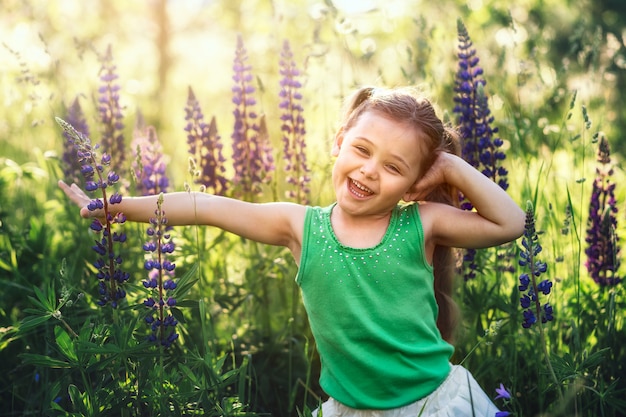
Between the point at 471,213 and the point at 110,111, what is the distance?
77.6 inches

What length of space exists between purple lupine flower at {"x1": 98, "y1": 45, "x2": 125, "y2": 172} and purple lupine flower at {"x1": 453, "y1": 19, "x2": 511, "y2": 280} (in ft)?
5.38

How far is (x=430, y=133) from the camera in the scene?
7.70ft

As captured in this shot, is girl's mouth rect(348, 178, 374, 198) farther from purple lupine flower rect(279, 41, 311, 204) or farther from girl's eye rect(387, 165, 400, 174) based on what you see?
purple lupine flower rect(279, 41, 311, 204)

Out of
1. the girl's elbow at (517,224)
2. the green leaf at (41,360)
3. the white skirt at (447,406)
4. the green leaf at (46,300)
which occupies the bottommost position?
the white skirt at (447,406)

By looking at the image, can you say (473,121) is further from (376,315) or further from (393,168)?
(376,315)

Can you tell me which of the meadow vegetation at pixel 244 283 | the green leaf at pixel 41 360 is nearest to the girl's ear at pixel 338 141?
the meadow vegetation at pixel 244 283

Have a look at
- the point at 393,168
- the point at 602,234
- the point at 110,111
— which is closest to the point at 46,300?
the point at 393,168

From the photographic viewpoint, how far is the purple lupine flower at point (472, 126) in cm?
288

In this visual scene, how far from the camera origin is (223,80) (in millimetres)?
14469

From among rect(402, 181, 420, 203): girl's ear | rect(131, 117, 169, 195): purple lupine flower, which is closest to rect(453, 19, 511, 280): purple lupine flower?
rect(402, 181, 420, 203): girl's ear

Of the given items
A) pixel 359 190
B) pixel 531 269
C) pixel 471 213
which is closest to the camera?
pixel 531 269

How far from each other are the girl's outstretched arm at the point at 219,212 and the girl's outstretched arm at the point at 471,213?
452mm

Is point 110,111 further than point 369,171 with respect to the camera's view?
Yes

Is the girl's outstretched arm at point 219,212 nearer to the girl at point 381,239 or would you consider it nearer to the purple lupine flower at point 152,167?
the girl at point 381,239
